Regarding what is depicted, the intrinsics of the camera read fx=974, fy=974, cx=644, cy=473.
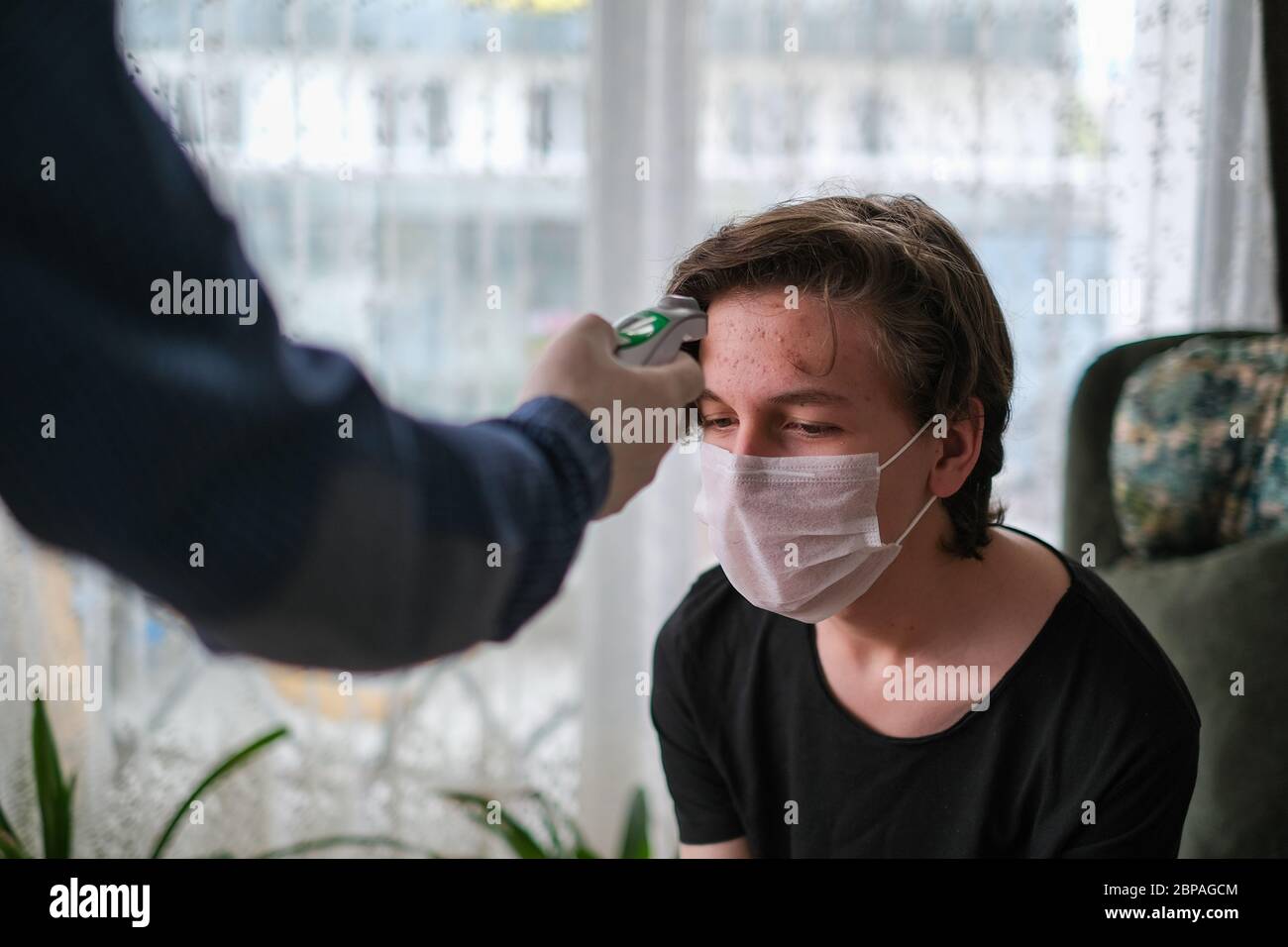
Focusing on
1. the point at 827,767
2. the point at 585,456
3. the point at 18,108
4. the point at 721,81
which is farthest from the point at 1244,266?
the point at 18,108

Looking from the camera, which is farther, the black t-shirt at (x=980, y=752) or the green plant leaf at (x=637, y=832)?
the green plant leaf at (x=637, y=832)

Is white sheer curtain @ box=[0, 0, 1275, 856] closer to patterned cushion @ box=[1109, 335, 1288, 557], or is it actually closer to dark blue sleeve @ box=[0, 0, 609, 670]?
patterned cushion @ box=[1109, 335, 1288, 557]

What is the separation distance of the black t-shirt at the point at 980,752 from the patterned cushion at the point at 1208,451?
0.55 ft

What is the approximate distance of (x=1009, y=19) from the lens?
137cm

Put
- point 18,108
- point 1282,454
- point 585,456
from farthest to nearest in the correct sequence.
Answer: point 1282,454 < point 585,456 < point 18,108

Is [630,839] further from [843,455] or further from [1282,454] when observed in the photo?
[1282,454]

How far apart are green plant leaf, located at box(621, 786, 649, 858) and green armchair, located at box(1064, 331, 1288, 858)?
69 centimetres

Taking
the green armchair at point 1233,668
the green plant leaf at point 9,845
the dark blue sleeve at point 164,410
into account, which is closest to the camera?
the dark blue sleeve at point 164,410

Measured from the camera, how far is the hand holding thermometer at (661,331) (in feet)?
2.20

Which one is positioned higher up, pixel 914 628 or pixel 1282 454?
pixel 1282 454

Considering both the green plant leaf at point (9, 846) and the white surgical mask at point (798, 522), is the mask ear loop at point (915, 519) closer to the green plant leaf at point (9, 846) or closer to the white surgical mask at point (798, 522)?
the white surgical mask at point (798, 522)

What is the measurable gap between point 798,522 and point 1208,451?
448mm

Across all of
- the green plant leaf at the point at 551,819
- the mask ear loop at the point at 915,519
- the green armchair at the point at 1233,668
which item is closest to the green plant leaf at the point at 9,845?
the green plant leaf at the point at 551,819

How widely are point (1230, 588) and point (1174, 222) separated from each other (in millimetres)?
559
